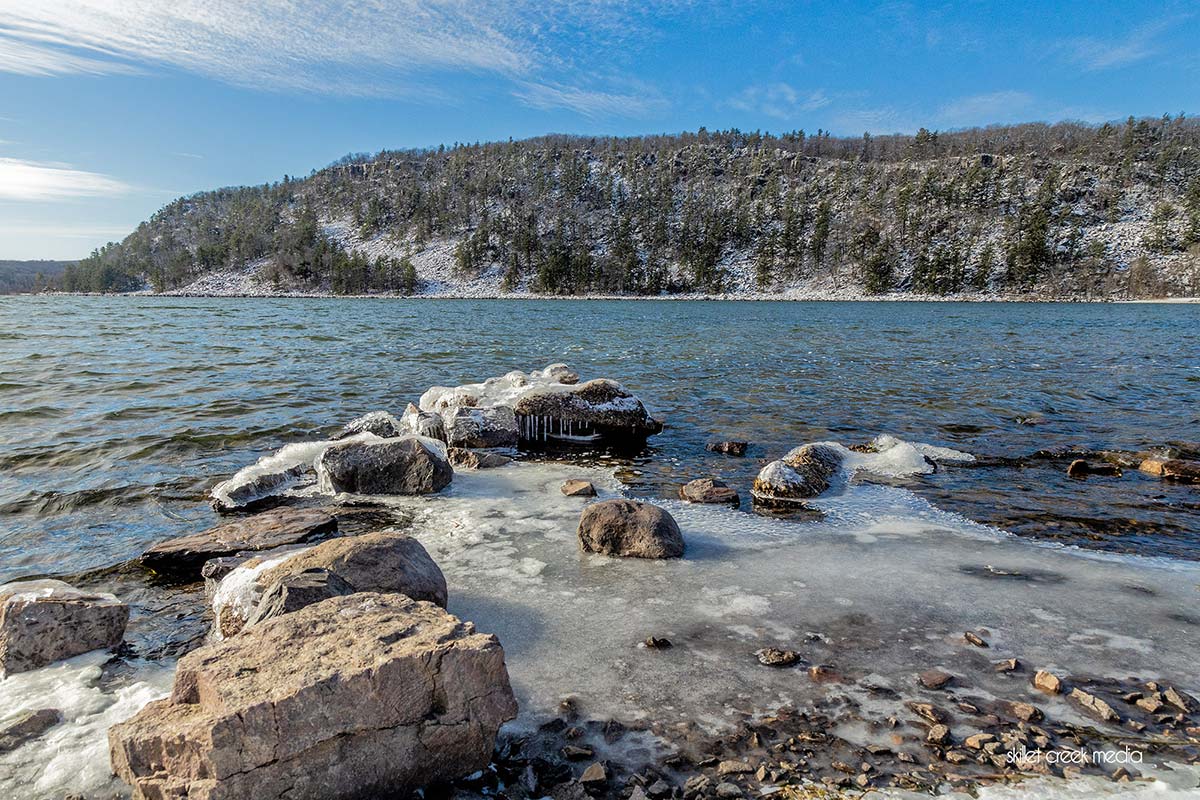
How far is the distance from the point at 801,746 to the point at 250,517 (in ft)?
23.4

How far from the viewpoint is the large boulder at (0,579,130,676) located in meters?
4.38

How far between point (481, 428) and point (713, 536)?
20.2 ft

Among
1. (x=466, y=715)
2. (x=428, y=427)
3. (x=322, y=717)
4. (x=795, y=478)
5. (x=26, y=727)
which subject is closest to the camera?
(x=322, y=717)

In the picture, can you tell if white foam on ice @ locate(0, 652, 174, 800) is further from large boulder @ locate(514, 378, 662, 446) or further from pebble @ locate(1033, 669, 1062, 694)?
large boulder @ locate(514, 378, 662, 446)

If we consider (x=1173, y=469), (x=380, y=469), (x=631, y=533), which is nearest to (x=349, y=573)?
(x=631, y=533)

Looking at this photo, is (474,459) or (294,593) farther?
(474,459)

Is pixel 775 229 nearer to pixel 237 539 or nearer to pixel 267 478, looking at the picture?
pixel 267 478

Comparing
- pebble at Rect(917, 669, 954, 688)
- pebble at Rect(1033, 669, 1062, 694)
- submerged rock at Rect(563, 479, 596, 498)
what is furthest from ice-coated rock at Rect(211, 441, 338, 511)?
pebble at Rect(1033, 669, 1062, 694)

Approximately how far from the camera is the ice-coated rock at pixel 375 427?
37.8ft

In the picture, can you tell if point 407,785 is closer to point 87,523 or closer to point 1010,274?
point 87,523

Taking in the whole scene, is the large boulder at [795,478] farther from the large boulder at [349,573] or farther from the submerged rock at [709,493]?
the large boulder at [349,573]

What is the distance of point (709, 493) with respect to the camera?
886 cm

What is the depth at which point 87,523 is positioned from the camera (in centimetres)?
773

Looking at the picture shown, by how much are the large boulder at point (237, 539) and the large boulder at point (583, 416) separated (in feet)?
17.5
